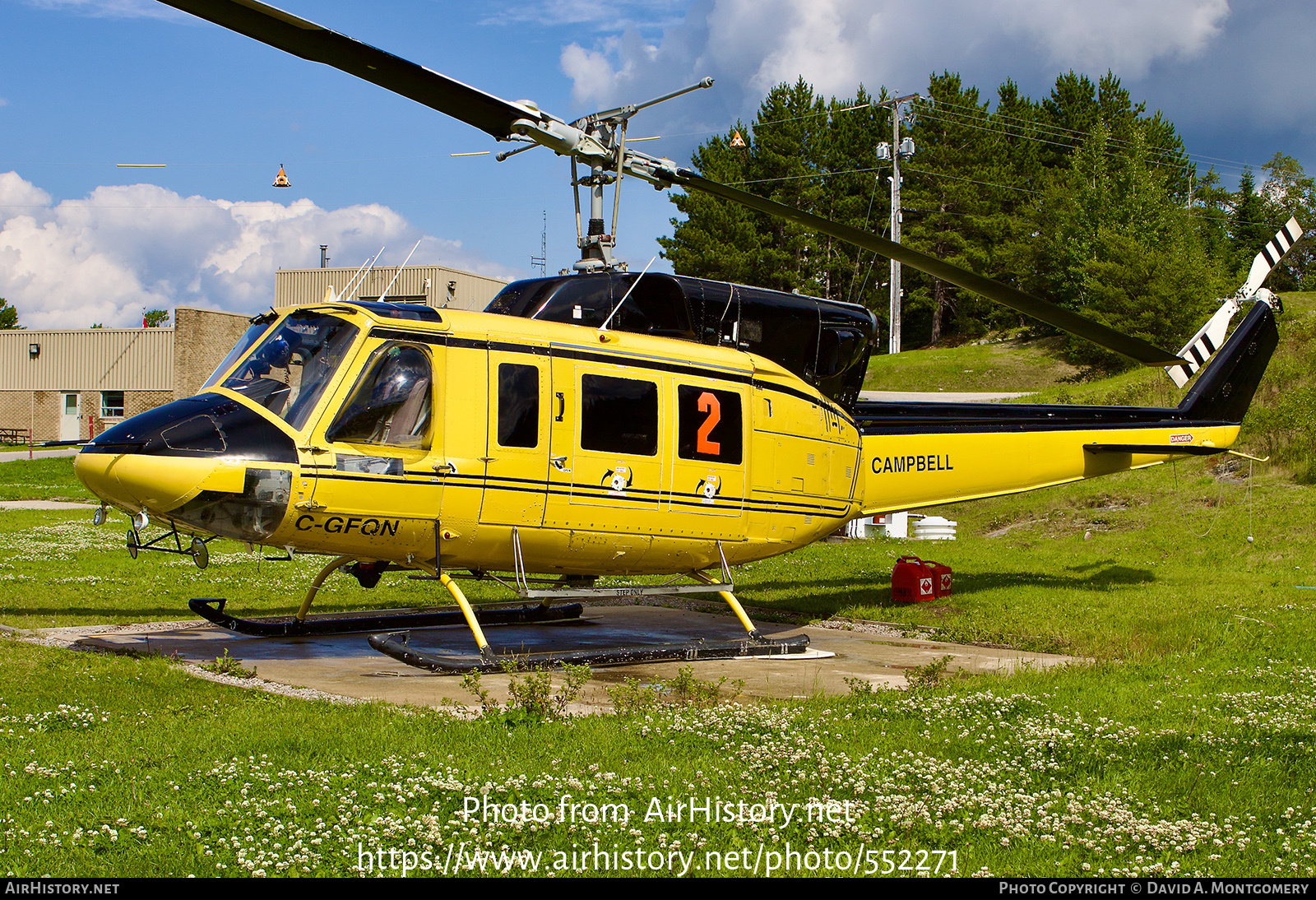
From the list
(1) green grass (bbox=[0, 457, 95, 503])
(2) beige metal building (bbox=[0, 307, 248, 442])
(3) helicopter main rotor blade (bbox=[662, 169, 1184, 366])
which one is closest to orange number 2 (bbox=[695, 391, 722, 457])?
(3) helicopter main rotor blade (bbox=[662, 169, 1184, 366])

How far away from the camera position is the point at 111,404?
61.0 metres

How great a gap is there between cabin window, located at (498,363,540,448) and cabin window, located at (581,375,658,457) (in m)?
0.53

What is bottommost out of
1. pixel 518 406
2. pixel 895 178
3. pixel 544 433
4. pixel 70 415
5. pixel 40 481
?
pixel 40 481

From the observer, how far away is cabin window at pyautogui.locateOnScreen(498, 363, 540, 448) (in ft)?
32.8

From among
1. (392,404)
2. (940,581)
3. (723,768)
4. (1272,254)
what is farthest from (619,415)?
(1272,254)

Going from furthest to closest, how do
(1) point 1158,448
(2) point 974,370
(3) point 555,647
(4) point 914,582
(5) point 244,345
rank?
1. (2) point 974,370
2. (1) point 1158,448
3. (4) point 914,582
4. (3) point 555,647
5. (5) point 244,345

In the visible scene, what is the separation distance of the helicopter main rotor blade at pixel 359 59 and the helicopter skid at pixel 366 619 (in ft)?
19.3

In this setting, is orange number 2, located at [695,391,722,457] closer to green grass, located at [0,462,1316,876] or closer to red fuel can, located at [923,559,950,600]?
green grass, located at [0,462,1316,876]

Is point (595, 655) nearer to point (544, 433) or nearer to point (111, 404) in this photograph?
point (544, 433)

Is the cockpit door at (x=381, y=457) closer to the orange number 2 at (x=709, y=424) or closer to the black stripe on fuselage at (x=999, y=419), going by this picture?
the orange number 2 at (x=709, y=424)

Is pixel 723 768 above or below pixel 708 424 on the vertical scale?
below

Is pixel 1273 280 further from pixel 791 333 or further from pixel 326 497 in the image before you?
pixel 326 497

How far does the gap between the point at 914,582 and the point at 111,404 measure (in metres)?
58.9
